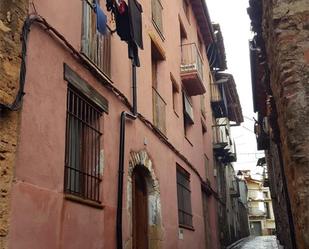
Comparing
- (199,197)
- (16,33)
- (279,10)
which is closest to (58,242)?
(16,33)

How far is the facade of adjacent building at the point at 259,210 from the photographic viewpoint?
57.1m

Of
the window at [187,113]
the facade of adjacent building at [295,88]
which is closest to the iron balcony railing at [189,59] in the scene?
the window at [187,113]

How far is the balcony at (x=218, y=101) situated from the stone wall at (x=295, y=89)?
15046 millimetres

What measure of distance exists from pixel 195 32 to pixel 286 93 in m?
13.4

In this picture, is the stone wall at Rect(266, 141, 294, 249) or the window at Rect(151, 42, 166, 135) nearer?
the window at Rect(151, 42, 166, 135)

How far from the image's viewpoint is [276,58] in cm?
457

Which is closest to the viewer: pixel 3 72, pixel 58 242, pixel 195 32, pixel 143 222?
pixel 3 72

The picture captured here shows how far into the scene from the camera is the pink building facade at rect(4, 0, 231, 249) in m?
4.89

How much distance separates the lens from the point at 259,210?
5978 cm

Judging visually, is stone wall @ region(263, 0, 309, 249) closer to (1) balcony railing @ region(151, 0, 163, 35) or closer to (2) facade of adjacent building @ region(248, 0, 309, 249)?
(2) facade of adjacent building @ region(248, 0, 309, 249)

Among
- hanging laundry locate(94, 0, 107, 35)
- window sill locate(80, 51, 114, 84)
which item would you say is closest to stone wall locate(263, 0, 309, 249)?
window sill locate(80, 51, 114, 84)

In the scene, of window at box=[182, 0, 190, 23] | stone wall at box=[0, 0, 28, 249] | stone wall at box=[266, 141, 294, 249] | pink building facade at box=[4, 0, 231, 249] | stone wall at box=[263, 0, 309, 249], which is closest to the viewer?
stone wall at box=[263, 0, 309, 249]

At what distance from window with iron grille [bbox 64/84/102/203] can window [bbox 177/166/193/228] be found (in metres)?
5.16

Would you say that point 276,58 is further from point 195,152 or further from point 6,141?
point 195,152
